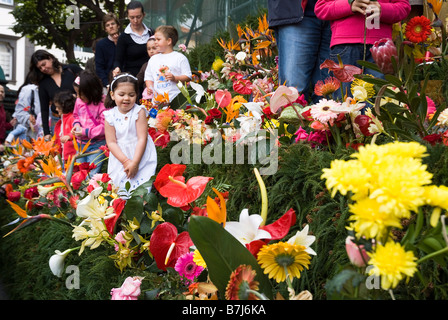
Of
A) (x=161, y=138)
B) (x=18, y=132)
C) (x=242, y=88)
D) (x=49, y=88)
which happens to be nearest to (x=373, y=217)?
(x=242, y=88)

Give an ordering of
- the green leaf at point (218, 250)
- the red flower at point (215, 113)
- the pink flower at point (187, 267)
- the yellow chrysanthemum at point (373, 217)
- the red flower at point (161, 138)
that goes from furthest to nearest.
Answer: the red flower at point (161, 138), the red flower at point (215, 113), the pink flower at point (187, 267), the green leaf at point (218, 250), the yellow chrysanthemum at point (373, 217)

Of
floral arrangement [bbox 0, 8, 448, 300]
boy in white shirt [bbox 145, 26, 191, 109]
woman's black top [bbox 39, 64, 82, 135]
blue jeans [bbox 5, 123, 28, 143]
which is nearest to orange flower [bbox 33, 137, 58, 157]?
floral arrangement [bbox 0, 8, 448, 300]

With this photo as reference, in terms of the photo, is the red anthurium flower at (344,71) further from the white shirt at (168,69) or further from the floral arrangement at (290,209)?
the white shirt at (168,69)

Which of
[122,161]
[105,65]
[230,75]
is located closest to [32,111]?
[105,65]

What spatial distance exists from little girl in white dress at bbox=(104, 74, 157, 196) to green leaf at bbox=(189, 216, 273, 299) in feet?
7.25

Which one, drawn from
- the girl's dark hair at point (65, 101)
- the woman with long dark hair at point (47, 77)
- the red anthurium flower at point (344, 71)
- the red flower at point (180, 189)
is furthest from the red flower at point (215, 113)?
the woman with long dark hair at point (47, 77)

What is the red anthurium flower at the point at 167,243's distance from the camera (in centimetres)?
195

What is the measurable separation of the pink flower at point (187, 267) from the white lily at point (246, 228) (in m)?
0.32

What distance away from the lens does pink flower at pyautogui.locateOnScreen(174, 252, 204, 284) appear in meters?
1.78

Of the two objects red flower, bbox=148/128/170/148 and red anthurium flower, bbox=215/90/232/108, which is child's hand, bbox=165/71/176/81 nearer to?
red flower, bbox=148/128/170/148

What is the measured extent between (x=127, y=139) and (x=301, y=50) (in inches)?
49.1

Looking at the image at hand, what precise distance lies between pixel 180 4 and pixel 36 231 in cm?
682
